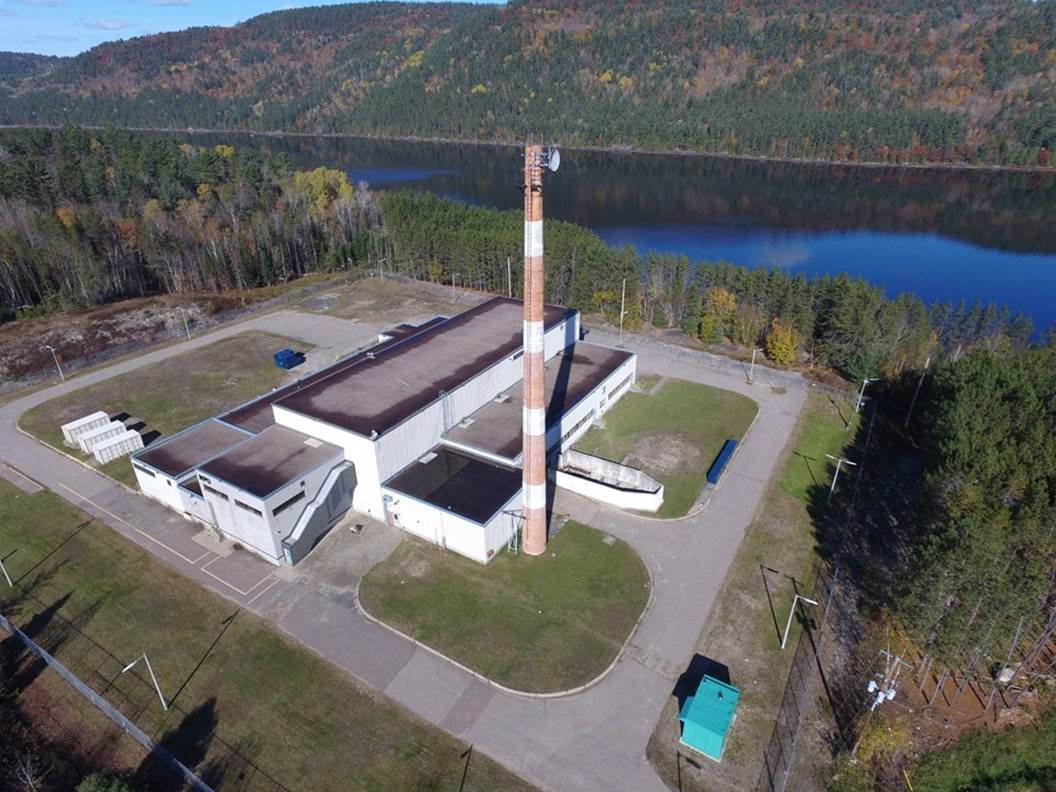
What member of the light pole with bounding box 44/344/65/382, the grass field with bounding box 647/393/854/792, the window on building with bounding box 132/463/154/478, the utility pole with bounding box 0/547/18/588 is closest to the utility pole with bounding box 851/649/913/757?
the grass field with bounding box 647/393/854/792

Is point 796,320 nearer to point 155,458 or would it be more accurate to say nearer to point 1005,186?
point 155,458

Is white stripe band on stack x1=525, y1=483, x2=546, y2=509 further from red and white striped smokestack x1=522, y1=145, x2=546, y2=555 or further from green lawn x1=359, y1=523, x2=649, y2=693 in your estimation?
green lawn x1=359, y1=523, x2=649, y2=693

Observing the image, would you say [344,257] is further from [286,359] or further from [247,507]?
[247,507]

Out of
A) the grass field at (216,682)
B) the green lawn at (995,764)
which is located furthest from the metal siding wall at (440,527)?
the green lawn at (995,764)

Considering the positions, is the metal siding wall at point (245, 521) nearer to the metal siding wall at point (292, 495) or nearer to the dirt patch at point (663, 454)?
the metal siding wall at point (292, 495)

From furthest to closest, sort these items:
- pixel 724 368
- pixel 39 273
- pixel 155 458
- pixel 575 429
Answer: pixel 39 273
pixel 724 368
pixel 575 429
pixel 155 458

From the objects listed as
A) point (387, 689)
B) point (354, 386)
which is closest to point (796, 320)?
point (354, 386)
